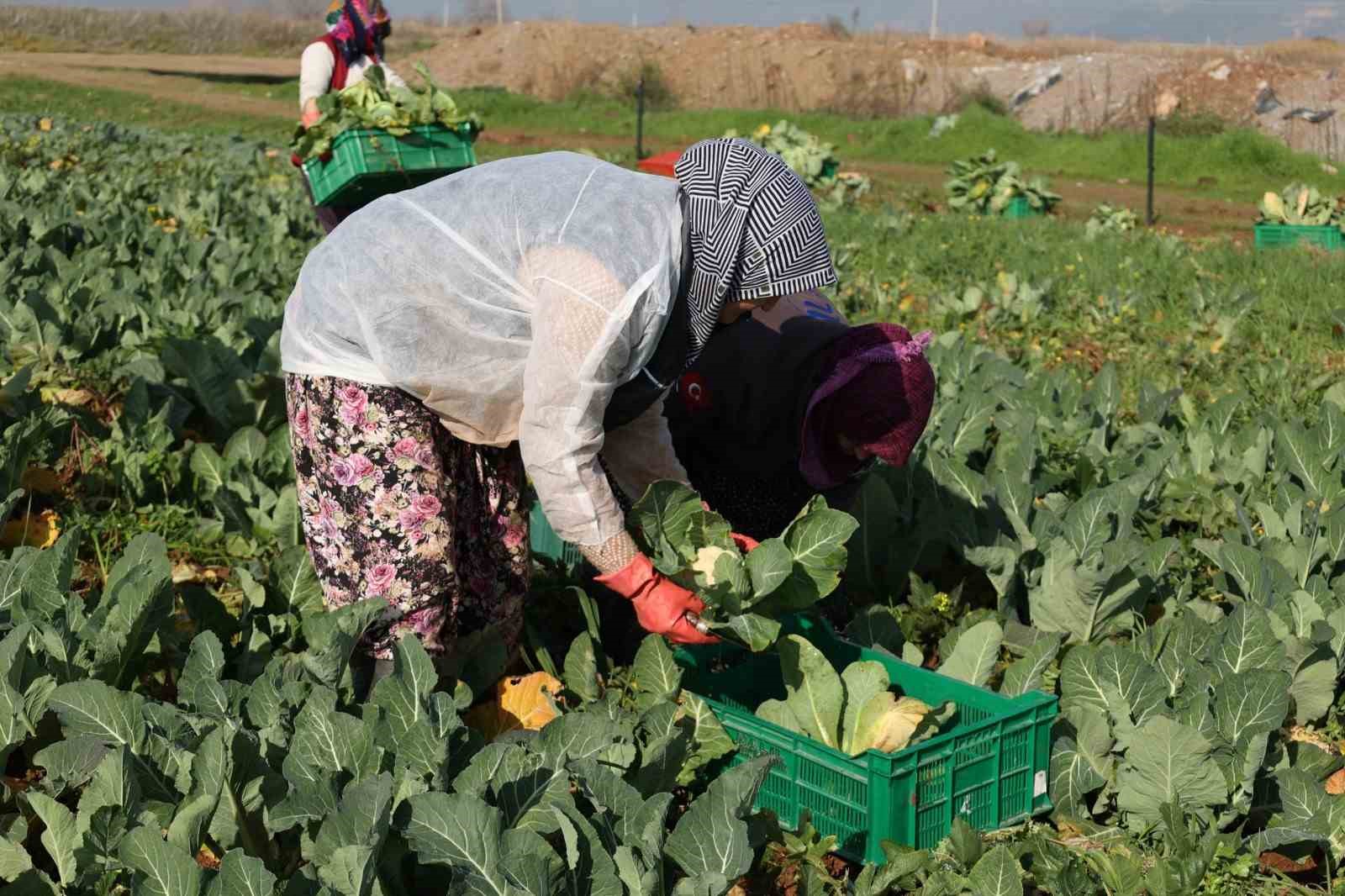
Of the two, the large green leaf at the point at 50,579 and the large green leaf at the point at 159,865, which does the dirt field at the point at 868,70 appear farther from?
the large green leaf at the point at 159,865

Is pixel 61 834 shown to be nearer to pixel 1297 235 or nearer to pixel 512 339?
pixel 512 339

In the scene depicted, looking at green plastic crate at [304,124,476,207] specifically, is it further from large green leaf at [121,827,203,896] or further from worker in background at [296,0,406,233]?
large green leaf at [121,827,203,896]

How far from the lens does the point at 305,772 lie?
2.26 m

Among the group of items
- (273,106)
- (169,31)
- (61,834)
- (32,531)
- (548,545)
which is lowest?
(273,106)

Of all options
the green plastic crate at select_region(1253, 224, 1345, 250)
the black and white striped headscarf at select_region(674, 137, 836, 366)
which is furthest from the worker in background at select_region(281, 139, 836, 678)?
the green plastic crate at select_region(1253, 224, 1345, 250)

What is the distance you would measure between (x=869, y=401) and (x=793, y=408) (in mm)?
→ 243

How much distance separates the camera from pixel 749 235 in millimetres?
2359

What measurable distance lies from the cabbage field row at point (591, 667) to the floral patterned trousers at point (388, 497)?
13 centimetres

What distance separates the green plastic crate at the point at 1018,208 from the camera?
39.1ft

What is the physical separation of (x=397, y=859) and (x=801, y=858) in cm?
71

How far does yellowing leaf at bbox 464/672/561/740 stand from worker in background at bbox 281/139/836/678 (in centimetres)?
22

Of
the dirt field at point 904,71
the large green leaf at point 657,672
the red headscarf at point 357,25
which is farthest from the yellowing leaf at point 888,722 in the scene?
the dirt field at point 904,71

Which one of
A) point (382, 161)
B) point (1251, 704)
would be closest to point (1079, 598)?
point (1251, 704)

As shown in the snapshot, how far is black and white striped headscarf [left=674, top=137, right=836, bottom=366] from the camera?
92.7 inches
